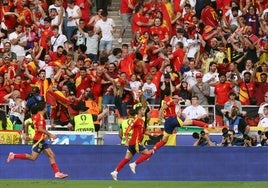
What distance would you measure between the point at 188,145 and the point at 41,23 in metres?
9.15

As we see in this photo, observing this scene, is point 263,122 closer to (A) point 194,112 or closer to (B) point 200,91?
(A) point 194,112

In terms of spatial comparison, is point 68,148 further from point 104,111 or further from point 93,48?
point 93,48

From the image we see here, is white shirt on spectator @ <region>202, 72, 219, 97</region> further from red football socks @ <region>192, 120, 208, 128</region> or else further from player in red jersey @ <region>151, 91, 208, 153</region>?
red football socks @ <region>192, 120, 208, 128</region>

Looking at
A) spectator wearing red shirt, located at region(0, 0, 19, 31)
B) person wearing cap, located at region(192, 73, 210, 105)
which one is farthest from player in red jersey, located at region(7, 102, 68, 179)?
spectator wearing red shirt, located at region(0, 0, 19, 31)

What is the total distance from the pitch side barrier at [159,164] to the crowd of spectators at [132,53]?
2529 mm

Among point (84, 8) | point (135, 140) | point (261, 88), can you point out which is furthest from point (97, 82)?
point (135, 140)

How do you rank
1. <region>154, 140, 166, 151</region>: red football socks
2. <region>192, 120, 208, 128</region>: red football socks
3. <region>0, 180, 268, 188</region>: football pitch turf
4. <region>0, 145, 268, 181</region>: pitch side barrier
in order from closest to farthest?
<region>0, 180, 268, 188</region>: football pitch turf < <region>154, 140, 166, 151</region>: red football socks < <region>0, 145, 268, 181</region>: pitch side barrier < <region>192, 120, 208, 128</region>: red football socks

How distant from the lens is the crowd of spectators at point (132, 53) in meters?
34.4

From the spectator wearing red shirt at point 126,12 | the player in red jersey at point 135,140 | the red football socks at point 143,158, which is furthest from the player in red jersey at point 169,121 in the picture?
the spectator wearing red shirt at point 126,12

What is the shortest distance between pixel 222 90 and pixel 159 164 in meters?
4.34

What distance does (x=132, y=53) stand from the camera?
36.0 meters

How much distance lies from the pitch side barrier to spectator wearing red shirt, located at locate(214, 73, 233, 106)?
3.83m

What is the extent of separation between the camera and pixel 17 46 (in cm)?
3753

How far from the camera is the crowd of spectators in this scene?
3444cm
